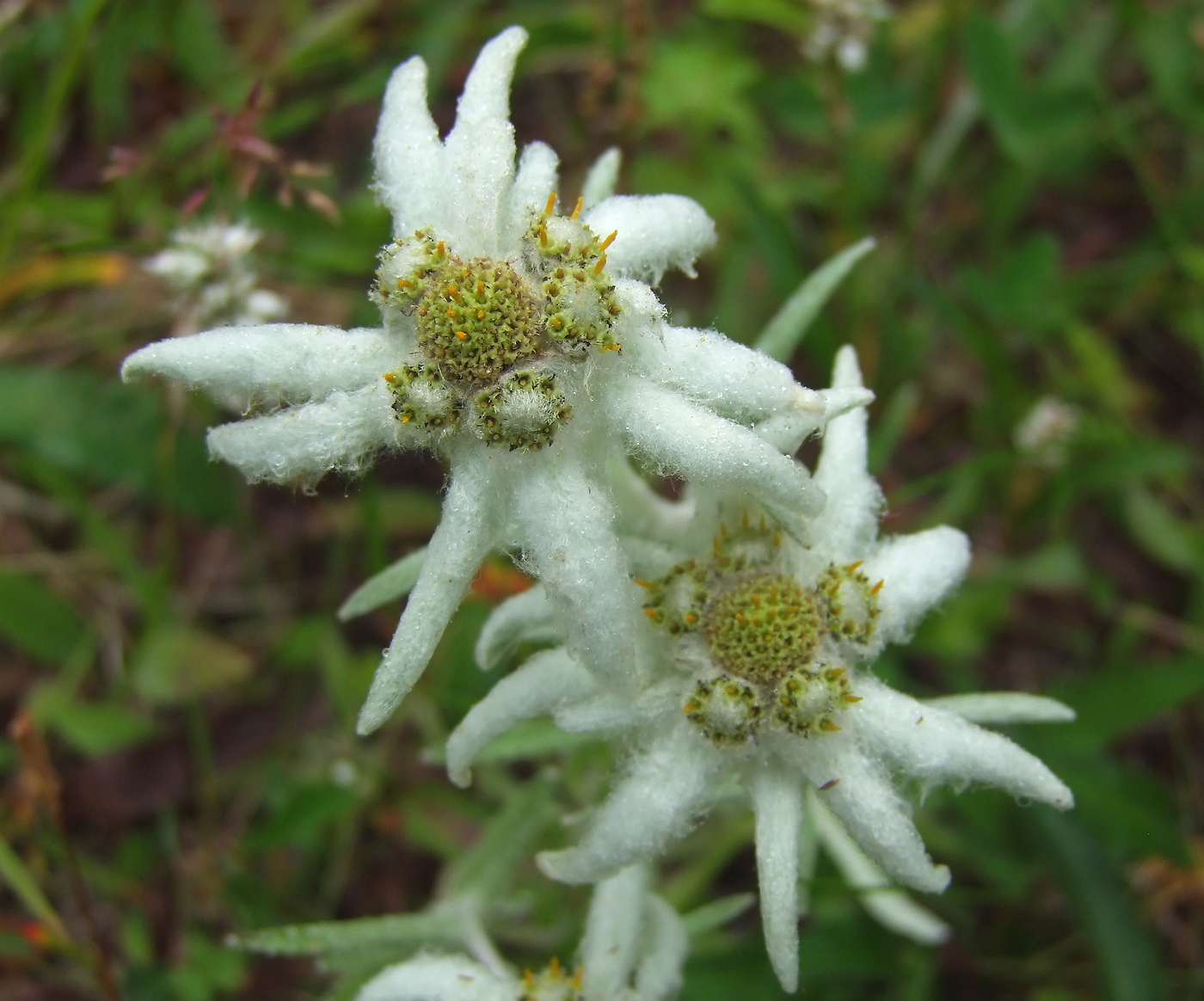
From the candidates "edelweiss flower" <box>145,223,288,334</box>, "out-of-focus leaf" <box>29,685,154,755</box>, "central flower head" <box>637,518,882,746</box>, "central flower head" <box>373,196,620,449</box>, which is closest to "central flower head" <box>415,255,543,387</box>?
"central flower head" <box>373,196,620,449</box>

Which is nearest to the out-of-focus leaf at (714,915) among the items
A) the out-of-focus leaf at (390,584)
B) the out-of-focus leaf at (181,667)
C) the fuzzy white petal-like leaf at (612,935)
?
the fuzzy white petal-like leaf at (612,935)

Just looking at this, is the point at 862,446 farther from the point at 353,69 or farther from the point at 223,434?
the point at 353,69

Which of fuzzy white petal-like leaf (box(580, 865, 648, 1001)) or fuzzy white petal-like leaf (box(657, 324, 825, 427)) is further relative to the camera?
fuzzy white petal-like leaf (box(580, 865, 648, 1001))

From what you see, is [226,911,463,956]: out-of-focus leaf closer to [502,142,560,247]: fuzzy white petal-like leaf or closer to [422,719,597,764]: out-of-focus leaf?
[422,719,597,764]: out-of-focus leaf

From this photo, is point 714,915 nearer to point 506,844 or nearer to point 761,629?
point 506,844

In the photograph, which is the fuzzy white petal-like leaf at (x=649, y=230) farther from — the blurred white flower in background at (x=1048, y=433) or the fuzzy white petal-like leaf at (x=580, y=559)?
the blurred white flower in background at (x=1048, y=433)

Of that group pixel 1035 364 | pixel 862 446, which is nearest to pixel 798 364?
pixel 1035 364
